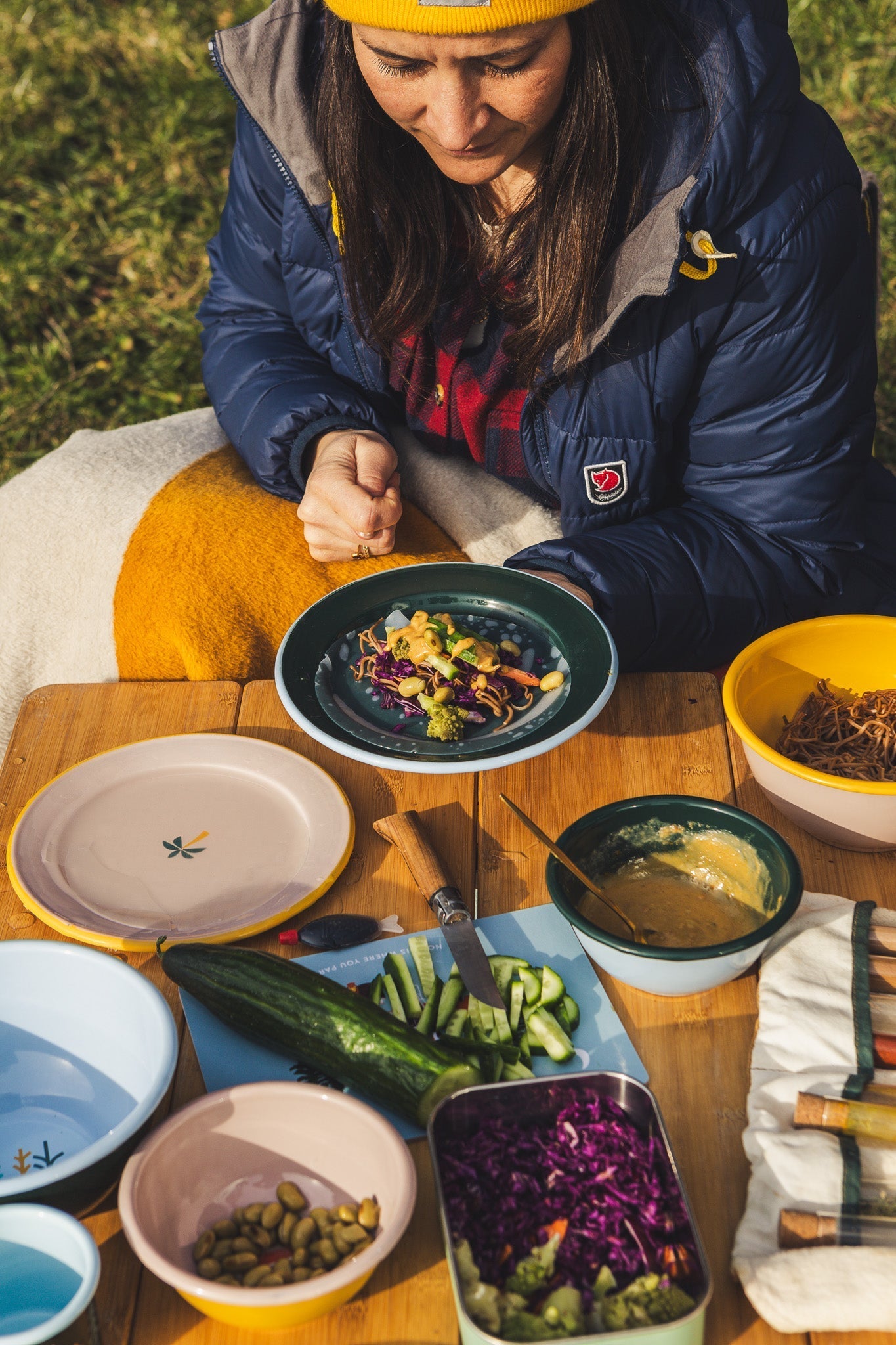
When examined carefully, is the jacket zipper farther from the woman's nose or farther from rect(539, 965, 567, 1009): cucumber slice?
rect(539, 965, 567, 1009): cucumber slice

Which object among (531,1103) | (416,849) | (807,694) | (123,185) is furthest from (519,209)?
(123,185)

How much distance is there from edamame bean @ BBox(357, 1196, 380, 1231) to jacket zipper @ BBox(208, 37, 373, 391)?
1.78 m

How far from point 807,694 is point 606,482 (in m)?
0.67

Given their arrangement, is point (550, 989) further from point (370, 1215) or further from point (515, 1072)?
point (370, 1215)

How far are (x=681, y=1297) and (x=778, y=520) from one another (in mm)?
1464

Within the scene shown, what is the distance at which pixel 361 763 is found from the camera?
1698 mm

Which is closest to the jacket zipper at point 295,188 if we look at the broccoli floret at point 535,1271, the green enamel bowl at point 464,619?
the green enamel bowl at point 464,619

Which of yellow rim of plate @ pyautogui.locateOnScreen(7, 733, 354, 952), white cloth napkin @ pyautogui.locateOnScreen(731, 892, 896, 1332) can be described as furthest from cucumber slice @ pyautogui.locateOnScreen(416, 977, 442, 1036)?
white cloth napkin @ pyautogui.locateOnScreen(731, 892, 896, 1332)

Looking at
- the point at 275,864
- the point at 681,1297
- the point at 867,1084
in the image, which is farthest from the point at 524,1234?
the point at 275,864

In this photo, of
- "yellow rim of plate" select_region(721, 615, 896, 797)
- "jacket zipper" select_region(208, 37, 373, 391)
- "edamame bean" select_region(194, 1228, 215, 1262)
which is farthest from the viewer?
"jacket zipper" select_region(208, 37, 373, 391)

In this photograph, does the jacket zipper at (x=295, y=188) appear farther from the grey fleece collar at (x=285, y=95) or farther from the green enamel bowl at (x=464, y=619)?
the green enamel bowl at (x=464, y=619)

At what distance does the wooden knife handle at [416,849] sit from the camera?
146cm

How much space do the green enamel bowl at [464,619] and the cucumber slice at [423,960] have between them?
0.23 metres

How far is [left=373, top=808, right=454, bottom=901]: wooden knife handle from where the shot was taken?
146 cm
